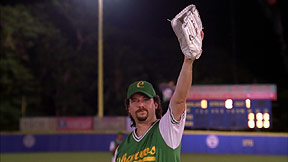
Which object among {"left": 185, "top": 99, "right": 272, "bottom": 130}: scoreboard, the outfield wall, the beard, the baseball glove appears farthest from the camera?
the outfield wall

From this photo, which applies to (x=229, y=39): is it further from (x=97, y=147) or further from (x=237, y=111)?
(x=237, y=111)

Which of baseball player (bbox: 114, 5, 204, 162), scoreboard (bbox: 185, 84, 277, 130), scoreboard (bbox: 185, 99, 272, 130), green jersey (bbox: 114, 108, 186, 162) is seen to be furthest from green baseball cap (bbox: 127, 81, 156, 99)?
scoreboard (bbox: 185, 84, 277, 130)

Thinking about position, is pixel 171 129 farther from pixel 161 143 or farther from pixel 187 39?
pixel 187 39

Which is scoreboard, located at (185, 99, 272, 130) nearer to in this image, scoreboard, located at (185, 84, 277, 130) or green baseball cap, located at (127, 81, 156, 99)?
scoreboard, located at (185, 84, 277, 130)

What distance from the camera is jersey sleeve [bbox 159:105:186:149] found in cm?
384

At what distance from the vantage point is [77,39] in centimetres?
4759

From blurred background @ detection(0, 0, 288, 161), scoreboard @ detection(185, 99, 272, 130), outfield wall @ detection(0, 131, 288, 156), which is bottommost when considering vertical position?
outfield wall @ detection(0, 131, 288, 156)

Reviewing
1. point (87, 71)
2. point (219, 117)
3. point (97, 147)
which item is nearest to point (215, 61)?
point (87, 71)

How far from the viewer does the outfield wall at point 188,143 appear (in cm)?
2484

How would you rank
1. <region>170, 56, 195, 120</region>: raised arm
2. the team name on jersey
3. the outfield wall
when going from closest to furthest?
<region>170, 56, 195, 120</region>: raised arm < the team name on jersey < the outfield wall

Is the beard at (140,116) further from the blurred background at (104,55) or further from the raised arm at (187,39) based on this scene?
the blurred background at (104,55)

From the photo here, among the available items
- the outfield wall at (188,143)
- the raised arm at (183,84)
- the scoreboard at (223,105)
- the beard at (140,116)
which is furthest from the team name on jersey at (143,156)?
the outfield wall at (188,143)

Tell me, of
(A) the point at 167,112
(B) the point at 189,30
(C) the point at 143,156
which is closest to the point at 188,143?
(C) the point at 143,156

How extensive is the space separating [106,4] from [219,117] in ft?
100
